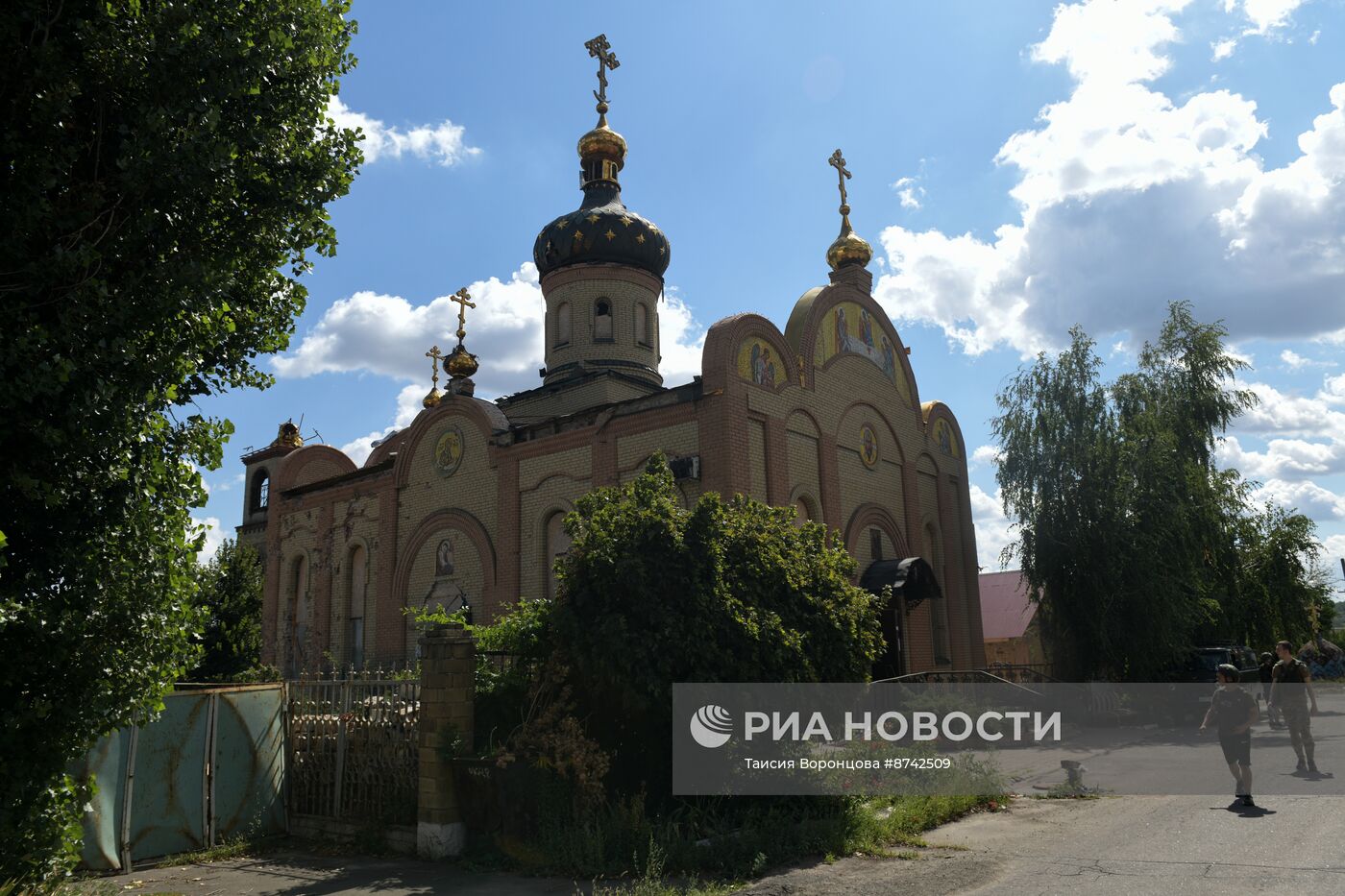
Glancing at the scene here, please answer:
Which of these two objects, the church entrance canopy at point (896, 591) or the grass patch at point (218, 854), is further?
the church entrance canopy at point (896, 591)

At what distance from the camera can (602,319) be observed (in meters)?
25.9

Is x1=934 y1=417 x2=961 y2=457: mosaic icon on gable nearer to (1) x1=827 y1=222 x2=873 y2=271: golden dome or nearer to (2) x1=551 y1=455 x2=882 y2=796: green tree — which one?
(1) x1=827 y1=222 x2=873 y2=271: golden dome

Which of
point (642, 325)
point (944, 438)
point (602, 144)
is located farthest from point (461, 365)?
point (944, 438)

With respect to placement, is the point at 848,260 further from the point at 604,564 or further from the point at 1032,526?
the point at 604,564

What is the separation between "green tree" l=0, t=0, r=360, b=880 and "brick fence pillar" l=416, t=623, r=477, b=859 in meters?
3.18

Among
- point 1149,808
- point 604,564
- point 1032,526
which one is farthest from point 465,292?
point 1149,808

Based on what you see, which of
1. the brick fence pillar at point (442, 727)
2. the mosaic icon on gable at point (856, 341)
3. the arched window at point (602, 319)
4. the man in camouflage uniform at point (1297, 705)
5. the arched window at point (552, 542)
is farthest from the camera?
the arched window at point (602, 319)

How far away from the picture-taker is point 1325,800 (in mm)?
9766

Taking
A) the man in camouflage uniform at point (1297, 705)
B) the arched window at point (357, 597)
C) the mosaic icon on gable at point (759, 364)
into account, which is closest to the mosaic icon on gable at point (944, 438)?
the mosaic icon on gable at point (759, 364)

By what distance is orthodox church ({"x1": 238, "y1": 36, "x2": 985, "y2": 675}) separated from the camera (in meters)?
18.7

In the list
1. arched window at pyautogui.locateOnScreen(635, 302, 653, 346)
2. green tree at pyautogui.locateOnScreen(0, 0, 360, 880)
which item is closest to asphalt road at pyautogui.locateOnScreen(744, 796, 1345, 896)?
green tree at pyautogui.locateOnScreen(0, 0, 360, 880)

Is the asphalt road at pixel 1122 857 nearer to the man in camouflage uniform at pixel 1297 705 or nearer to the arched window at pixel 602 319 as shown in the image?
the man in camouflage uniform at pixel 1297 705

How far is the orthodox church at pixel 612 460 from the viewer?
18703 millimetres

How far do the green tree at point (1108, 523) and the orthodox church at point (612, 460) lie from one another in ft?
8.58
